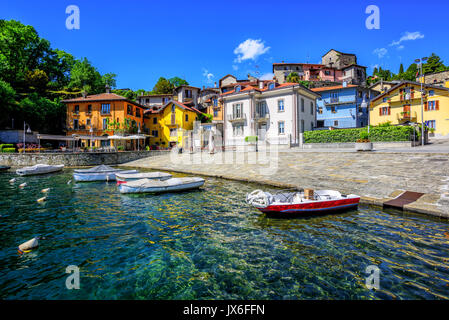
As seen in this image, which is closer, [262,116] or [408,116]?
[262,116]

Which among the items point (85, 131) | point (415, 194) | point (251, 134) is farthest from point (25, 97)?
point (415, 194)

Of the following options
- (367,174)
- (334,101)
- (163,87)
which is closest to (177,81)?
(163,87)

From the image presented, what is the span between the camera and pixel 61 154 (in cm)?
3284

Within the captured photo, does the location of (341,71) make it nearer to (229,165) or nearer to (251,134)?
(251,134)

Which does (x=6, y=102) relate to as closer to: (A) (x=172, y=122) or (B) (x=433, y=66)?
(A) (x=172, y=122)

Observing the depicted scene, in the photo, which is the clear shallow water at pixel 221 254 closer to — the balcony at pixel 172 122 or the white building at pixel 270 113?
the white building at pixel 270 113

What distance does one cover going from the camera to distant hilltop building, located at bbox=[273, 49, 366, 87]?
66875 mm

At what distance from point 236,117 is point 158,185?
1075 inches

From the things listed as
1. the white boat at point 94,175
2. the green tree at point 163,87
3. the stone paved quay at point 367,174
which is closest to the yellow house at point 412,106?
the stone paved quay at point 367,174

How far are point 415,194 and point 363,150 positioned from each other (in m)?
11.1

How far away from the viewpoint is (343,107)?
50.0m
